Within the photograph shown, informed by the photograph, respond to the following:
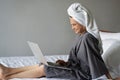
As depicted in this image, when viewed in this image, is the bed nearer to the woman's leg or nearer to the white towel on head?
the woman's leg

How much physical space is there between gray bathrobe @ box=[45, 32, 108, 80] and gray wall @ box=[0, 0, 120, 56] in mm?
1236

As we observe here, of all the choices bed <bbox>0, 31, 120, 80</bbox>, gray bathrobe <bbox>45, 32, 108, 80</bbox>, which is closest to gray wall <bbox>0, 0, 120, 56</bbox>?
bed <bbox>0, 31, 120, 80</bbox>

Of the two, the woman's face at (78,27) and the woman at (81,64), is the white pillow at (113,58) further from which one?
the woman's face at (78,27)

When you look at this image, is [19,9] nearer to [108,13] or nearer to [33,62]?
[33,62]

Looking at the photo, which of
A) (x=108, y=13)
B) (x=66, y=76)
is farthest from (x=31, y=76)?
(x=108, y=13)

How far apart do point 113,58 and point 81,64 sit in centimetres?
31

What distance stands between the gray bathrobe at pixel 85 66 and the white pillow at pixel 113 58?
0.21 meters

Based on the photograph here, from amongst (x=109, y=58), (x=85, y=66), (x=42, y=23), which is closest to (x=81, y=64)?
(x=85, y=66)

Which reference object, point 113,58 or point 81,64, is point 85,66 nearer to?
point 81,64

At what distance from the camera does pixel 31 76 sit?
5.49 ft

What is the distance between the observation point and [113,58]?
6.05 feet

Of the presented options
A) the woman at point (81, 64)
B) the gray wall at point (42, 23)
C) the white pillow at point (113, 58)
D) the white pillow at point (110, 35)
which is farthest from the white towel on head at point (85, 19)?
the gray wall at point (42, 23)

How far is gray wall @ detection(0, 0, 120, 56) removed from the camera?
283 centimetres

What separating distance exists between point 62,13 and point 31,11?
414mm
